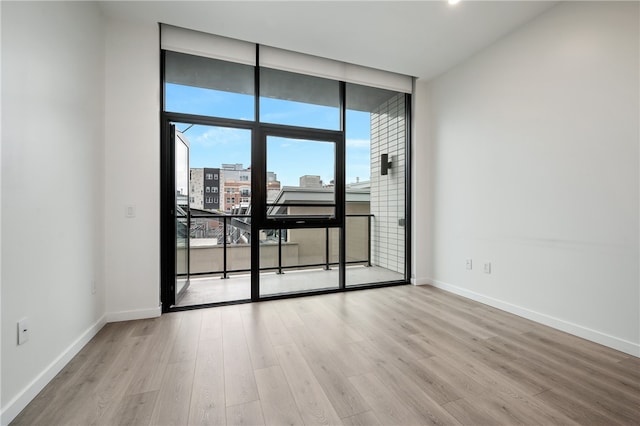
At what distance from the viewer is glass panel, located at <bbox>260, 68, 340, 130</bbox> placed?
327 centimetres

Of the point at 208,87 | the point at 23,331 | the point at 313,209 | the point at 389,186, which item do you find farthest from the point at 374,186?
the point at 23,331

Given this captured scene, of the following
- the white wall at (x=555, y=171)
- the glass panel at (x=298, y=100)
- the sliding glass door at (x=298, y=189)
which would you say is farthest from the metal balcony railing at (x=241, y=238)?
the white wall at (x=555, y=171)

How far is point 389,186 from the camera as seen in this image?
14.5ft

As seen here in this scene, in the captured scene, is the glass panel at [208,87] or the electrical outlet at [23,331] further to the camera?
the glass panel at [208,87]

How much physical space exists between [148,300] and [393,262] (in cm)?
325

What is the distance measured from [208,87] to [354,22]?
66.5 inches

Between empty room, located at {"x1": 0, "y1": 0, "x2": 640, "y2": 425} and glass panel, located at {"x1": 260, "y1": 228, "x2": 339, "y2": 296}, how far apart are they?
75 millimetres

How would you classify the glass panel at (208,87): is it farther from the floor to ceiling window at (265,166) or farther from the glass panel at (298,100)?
the glass panel at (298,100)

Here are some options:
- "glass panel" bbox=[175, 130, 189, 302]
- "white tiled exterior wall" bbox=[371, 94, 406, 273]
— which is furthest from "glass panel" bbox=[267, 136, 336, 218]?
"white tiled exterior wall" bbox=[371, 94, 406, 273]

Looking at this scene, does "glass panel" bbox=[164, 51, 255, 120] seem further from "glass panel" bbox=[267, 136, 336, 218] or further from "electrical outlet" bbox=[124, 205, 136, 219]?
"electrical outlet" bbox=[124, 205, 136, 219]

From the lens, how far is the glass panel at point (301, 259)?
13.1 feet

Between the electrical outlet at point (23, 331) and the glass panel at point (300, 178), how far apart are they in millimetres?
2098

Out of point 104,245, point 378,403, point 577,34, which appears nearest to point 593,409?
point 378,403

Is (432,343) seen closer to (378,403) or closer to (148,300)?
(378,403)
